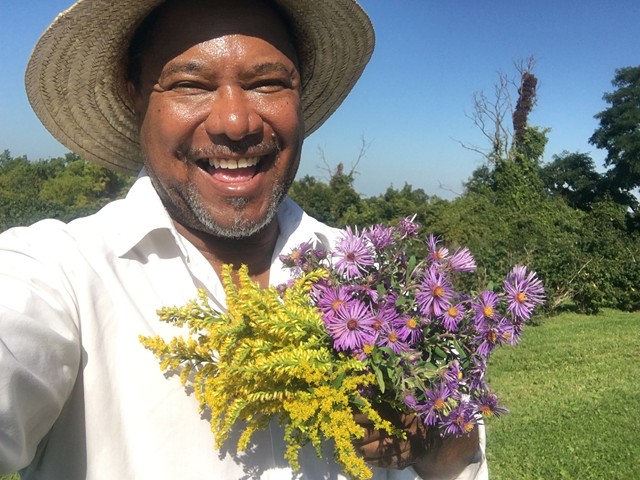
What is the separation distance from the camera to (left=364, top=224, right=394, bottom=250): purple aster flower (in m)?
1.44

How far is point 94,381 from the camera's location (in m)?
1.44

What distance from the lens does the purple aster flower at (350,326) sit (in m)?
1.26

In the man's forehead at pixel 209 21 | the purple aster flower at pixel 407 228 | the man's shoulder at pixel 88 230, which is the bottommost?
the purple aster flower at pixel 407 228

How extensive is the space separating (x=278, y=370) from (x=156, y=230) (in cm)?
73

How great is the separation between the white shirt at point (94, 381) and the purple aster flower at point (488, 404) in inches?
17.9

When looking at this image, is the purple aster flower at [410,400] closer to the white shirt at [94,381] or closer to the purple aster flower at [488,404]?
the purple aster flower at [488,404]

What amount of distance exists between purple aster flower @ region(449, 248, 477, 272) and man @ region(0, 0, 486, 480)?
373 mm

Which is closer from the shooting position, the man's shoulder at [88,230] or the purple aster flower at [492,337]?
the purple aster flower at [492,337]

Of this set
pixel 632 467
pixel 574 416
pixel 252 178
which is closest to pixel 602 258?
pixel 574 416

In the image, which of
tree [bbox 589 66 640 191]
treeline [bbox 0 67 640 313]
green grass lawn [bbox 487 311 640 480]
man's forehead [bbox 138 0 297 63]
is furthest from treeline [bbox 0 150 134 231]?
tree [bbox 589 66 640 191]

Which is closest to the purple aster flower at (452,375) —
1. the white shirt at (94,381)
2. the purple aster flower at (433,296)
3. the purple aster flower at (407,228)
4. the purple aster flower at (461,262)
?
the purple aster flower at (433,296)

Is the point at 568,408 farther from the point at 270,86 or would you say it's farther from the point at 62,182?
the point at 62,182

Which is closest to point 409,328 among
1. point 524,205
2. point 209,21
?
point 209,21

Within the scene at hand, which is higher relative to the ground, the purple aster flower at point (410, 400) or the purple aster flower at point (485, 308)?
the purple aster flower at point (485, 308)
